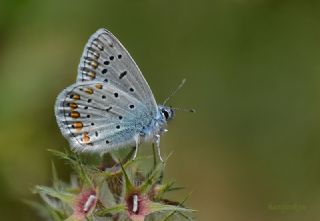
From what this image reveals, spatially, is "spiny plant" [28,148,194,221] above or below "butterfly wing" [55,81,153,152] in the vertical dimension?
below

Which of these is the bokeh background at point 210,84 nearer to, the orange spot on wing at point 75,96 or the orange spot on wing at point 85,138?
the orange spot on wing at point 75,96

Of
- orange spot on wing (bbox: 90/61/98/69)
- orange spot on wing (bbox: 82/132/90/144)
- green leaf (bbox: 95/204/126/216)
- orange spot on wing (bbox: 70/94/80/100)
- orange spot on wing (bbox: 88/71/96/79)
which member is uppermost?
orange spot on wing (bbox: 90/61/98/69)

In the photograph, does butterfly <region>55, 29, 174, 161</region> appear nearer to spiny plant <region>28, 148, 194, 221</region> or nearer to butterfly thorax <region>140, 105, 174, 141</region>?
butterfly thorax <region>140, 105, 174, 141</region>

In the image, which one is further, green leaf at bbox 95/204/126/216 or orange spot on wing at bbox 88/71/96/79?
orange spot on wing at bbox 88/71/96/79

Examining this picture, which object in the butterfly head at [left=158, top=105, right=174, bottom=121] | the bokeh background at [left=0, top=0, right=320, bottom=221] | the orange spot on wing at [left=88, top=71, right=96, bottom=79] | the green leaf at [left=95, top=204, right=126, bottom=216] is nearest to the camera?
the green leaf at [left=95, top=204, right=126, bottom=216]

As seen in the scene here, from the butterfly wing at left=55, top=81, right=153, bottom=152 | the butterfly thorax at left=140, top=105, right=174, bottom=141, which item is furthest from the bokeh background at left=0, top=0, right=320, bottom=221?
the butterfly thorax at left=140, top=105, right=174, bottom=141

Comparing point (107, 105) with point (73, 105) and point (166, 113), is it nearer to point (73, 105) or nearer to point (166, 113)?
point (73, 105)
